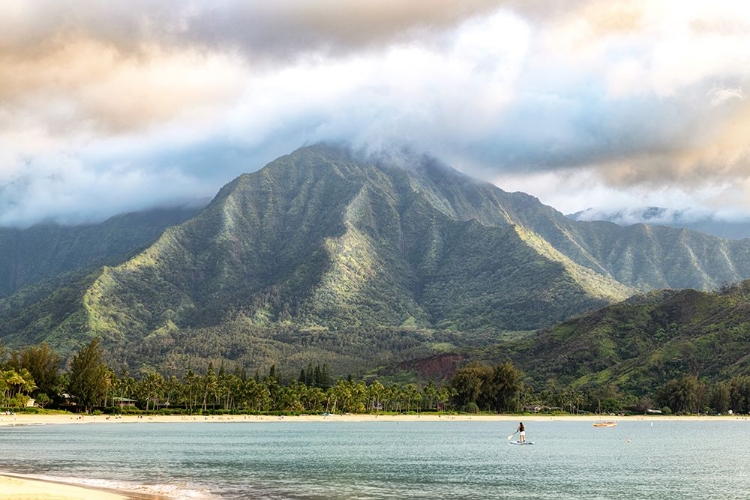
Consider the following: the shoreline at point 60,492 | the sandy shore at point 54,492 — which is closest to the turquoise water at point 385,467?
the shoreline at point 60,492

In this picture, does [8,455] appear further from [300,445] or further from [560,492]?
[560,492]

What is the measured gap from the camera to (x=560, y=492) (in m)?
79.8

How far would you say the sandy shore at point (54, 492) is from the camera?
57.2 meters

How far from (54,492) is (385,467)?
165ft

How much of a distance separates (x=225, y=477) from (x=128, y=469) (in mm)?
13363

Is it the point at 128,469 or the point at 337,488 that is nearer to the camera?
the point at 337,488

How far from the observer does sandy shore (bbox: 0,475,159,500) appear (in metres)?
57.2

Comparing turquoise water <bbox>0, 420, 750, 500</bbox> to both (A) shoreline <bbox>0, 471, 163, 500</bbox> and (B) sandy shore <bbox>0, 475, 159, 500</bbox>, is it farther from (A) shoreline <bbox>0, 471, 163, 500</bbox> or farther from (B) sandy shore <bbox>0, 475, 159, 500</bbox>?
(B) sandy shore <bbox>0, 475, 159, 500</bbox>

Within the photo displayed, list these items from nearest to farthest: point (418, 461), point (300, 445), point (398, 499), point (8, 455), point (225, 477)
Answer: point (398, 499) → point (225, 477) → point (8, 455) → point (418, 461) → point (300, 445)

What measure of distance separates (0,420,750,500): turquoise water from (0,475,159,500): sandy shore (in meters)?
4.89

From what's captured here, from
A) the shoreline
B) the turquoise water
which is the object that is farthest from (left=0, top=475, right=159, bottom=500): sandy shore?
the turquoise water

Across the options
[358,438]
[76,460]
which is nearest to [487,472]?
[76,460]

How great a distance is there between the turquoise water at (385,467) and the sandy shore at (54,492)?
16.0 ft

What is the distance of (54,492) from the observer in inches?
2414
